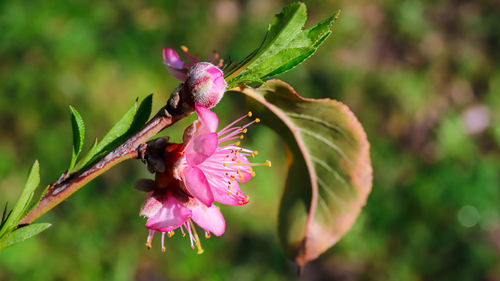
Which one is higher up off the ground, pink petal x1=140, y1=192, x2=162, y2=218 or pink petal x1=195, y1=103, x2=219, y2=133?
pink petal x1=195, y1=103, x2=219, y2=133

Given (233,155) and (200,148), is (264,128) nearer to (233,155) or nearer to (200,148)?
(233,155)

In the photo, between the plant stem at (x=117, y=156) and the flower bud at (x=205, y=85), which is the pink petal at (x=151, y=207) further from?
the flower bud at (x=205, y=85)

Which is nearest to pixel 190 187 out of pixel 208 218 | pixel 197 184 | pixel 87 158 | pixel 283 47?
pixel 197 184

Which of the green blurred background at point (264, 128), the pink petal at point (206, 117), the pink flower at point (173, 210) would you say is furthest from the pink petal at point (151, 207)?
the green blurred background at point (264, 128)

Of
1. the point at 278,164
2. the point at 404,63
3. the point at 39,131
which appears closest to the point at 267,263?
the point at 278,164

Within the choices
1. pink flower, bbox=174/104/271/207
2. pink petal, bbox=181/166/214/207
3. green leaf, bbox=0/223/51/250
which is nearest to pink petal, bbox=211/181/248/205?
pink flower, bbox=174/104/271/207

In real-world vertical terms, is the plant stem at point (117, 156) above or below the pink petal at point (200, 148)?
above

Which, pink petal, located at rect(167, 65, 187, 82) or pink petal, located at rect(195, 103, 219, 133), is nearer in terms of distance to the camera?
pink petal, located at rect(195, 103, 219, 133)

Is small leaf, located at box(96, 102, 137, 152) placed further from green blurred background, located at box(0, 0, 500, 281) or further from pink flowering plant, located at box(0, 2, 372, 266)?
green blurred background, located at box(0, 0, 500, 281)
